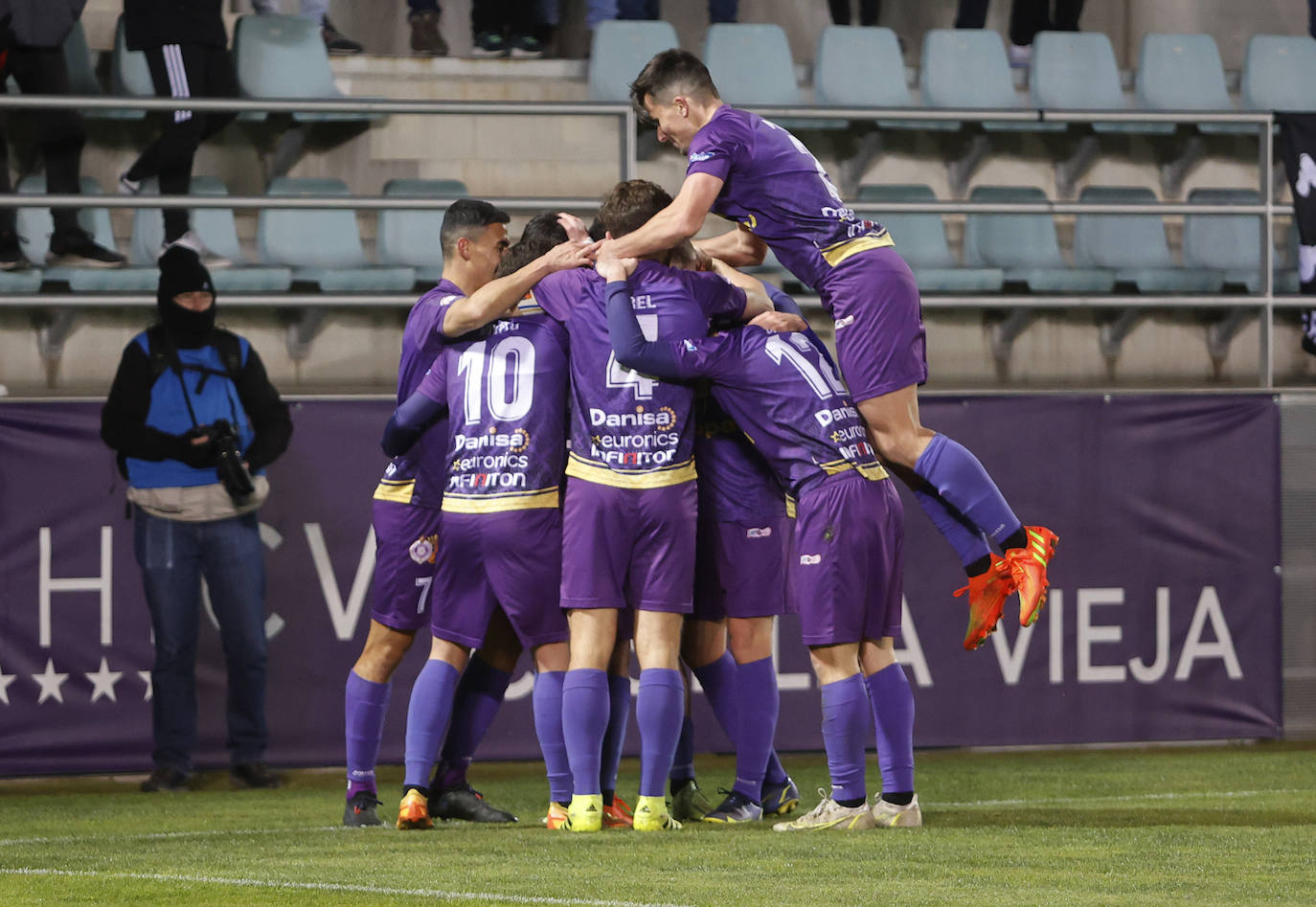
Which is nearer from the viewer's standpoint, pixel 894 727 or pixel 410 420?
pixel 894 727

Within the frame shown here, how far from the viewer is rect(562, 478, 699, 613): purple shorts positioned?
5867mm

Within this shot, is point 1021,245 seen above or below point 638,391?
above

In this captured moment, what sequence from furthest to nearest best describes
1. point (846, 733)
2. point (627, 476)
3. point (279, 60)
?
point (279, 60)
point (627, 476)
point (846, 733)

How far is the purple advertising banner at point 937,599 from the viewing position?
8.22 metres

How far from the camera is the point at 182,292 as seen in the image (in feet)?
27.1

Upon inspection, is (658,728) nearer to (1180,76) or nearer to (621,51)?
(621,51)

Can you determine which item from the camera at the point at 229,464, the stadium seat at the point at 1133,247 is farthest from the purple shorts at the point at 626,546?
the stadium seat at the point at 1133,247

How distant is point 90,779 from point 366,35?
5.46 meters

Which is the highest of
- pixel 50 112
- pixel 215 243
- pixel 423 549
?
pixel 50 112

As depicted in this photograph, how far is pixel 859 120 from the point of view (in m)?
9.88

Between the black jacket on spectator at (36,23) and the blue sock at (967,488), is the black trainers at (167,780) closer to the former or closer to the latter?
the black jacket on spectator at (36,23)

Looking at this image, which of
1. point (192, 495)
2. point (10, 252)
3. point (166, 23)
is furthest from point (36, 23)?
point (192, 495)

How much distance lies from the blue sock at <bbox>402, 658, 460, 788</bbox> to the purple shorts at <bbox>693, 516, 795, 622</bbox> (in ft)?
3.00

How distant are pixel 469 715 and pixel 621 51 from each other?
5.35 metres
